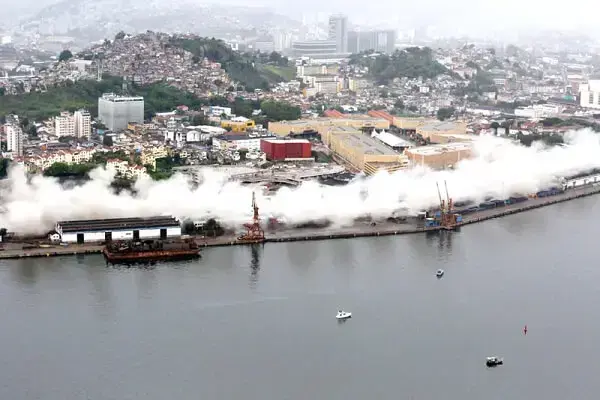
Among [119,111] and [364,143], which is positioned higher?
[119,111]

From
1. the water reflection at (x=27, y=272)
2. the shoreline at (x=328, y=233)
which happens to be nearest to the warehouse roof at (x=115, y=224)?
the shoreline at (x=328, y=233)

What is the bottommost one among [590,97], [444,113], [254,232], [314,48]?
[254,232]

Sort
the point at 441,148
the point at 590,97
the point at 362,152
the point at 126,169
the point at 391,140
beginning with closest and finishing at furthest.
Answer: the point at 126,169
the point at 362,152
the point at 441,148
the point at 391,140
the point at 590,97

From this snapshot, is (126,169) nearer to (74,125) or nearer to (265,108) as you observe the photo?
(74,125)

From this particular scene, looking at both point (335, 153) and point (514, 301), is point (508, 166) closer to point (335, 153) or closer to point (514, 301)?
point (335, 153)

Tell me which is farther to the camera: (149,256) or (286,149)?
(286,149)

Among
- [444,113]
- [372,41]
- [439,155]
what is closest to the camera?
[439,155]

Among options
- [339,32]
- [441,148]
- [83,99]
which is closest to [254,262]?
[441,148]

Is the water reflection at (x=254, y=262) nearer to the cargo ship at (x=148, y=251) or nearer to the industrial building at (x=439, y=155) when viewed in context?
the cargo ship at (x=148, y=251)
